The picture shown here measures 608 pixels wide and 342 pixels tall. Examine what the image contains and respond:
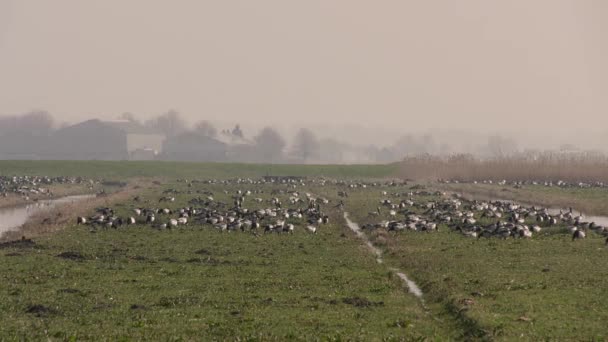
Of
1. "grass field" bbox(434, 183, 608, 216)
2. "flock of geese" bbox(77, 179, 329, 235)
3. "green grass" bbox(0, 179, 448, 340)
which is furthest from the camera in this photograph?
"grass field" bbox(434, 183, 608, 216)

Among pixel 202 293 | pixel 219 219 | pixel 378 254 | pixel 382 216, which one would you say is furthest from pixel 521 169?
pixel 202 293

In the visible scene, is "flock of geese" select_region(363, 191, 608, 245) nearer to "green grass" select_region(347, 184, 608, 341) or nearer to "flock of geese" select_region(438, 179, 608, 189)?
"green grass" select_region(347, 184, 608, 341)

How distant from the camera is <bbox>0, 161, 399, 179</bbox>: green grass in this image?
14325 centimetres

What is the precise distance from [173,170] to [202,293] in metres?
123

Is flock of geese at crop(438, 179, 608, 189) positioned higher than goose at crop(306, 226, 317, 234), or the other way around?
flock of geese at crop(438, 179, 608, 189)

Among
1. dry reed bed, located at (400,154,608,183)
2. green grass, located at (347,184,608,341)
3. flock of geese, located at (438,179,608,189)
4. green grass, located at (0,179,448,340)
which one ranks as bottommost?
green grass, located at (0,179,448,340)

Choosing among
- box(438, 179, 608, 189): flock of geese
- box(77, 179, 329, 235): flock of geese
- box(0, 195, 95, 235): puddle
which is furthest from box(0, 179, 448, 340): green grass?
box(438, 179, 608, 189): flock of geese

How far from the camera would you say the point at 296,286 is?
31500mm

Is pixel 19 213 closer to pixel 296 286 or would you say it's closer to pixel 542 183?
pixel 296 286

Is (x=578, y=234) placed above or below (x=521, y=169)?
below

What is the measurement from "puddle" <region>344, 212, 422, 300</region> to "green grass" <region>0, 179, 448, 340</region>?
618mm

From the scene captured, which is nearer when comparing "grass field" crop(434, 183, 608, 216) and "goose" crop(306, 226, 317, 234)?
"goose" crop(306, 226, 317, 234)

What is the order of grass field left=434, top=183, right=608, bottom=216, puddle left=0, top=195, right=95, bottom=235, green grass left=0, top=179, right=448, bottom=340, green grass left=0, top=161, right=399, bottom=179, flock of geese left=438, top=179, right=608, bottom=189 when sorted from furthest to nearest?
green grass left=0, top=161, right=399, bottom=179
flock of geese left=438, top=179, right=608, bottom=189
grass field left=434, top=183, right=608, bottom=216
puddle left=0, top=195, right=95, bottom=235
green grass left=0, top=179, right=448, bottom=340

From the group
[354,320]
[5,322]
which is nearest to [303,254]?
[354,320]
